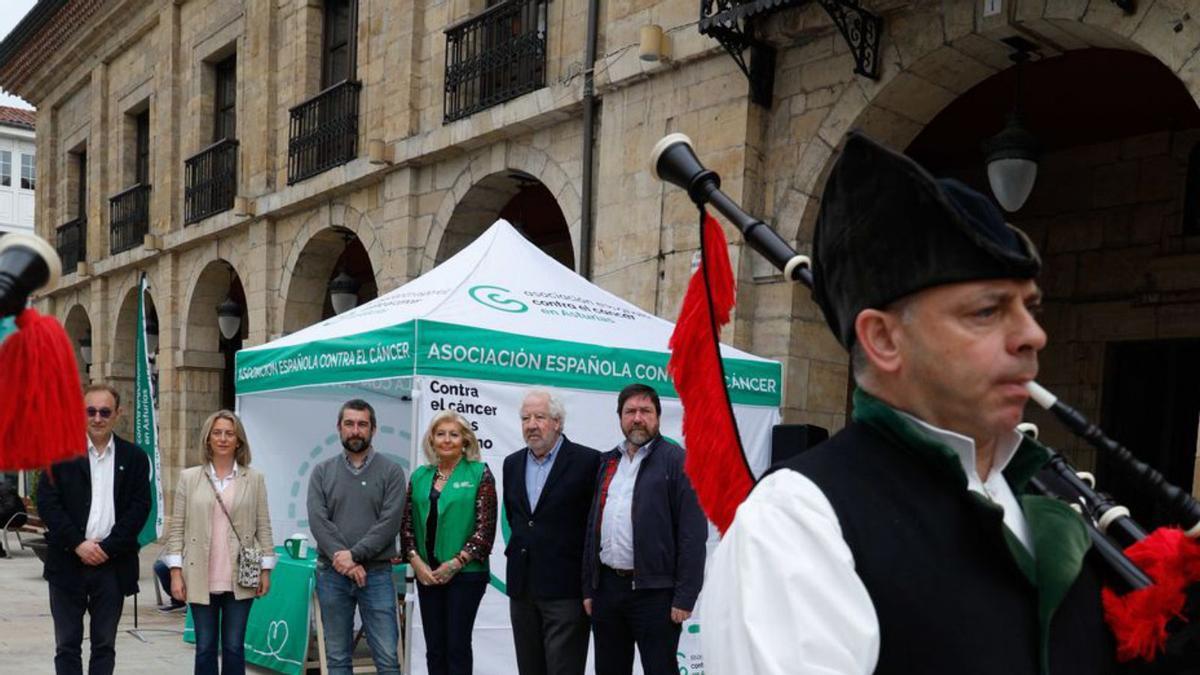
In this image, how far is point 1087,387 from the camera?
9.28 metres

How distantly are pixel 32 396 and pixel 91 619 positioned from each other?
424 cm

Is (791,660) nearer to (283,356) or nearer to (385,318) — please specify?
(385,318)

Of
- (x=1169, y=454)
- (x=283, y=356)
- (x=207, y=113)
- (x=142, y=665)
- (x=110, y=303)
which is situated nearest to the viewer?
(x=283, y=356)

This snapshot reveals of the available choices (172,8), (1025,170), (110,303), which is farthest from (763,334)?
(110,303)

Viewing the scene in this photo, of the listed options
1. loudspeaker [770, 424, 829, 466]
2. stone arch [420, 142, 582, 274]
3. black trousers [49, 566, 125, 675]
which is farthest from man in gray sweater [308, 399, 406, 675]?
stone arch [420, 142, 582, 274]

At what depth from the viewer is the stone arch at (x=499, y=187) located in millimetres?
9445

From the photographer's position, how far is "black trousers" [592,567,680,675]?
506 cm

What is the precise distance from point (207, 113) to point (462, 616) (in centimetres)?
1274

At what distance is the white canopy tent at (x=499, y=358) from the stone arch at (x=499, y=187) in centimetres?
266

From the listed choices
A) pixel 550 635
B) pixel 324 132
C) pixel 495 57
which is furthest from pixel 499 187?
pixel 550 635

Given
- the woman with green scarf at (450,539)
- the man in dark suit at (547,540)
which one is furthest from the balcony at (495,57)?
the man in dark suit at (547,540)

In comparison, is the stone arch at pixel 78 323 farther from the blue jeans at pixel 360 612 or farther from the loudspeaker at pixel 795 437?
the loudspeaker at pixel 795 437

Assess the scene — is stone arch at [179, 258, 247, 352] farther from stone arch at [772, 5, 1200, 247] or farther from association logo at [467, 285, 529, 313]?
association logo at [467, 285, 529, 313]

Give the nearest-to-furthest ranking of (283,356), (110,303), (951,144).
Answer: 1. (283,356)
2. (951,144)
3. (110,303)
